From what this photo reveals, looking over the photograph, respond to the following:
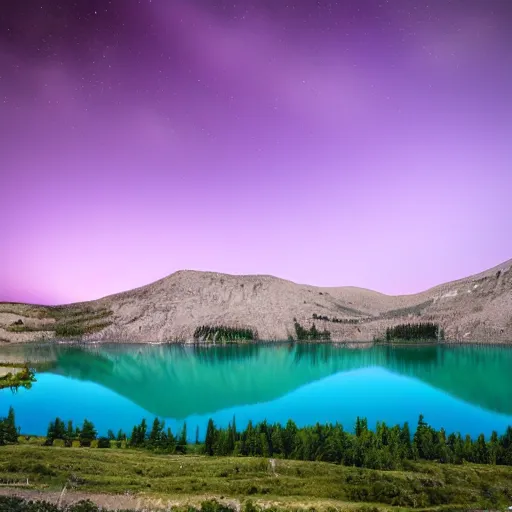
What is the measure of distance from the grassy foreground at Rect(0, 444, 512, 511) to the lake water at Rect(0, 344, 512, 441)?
23471 mm

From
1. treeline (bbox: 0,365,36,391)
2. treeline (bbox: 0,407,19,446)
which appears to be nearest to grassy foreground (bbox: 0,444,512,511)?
treeline (bbox: 0,407,19,446)

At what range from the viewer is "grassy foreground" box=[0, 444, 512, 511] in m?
44.4

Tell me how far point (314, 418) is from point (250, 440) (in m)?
25.5

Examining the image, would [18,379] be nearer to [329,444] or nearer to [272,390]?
[272,390]

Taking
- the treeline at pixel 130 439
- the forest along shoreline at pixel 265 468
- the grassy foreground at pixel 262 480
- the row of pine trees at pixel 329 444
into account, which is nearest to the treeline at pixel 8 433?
the row of pine trees at pixel 329 444

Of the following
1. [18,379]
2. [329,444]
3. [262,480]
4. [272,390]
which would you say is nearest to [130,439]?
[262,480]

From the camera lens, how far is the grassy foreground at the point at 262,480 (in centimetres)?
4441

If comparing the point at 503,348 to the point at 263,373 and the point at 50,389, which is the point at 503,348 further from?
the point at 50,389

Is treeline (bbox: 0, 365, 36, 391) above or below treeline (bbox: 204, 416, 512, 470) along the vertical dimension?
below

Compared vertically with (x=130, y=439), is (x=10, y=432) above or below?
above

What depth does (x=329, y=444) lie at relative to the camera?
58812 millimetres

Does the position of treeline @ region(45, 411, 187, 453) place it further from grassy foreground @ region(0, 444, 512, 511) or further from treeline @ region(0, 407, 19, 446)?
grassy foreground @ region(0, 444, 512, 511)

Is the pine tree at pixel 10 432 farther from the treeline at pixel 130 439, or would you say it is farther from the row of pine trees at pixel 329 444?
the treeline at pixel 130 439

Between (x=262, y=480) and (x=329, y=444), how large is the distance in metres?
13.6
